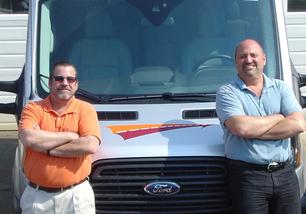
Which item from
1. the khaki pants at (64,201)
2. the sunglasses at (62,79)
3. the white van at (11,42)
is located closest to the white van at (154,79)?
the khaki pants at (64,201)

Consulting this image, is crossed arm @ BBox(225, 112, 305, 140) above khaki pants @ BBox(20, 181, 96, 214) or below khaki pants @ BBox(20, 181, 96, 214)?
above

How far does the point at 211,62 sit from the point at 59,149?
1530mm

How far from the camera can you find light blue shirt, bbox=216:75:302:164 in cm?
442

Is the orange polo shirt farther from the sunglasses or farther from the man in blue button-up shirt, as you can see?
the man in blue button-up shirt

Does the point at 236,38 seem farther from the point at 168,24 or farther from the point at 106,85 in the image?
the point at 106,85

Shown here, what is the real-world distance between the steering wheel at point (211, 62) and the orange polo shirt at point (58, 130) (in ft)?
3.61

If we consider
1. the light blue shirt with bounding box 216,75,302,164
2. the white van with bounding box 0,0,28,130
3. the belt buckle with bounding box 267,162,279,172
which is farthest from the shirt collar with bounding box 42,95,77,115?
the white van with bounding box 0,0,28,130

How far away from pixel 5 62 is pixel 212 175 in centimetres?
705

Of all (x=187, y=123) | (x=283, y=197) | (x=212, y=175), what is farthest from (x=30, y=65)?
(x=283, y=197)

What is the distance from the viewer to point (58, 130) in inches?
174

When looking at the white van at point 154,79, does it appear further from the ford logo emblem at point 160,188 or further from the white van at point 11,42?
the white van at point 11,42

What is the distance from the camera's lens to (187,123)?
187 inches

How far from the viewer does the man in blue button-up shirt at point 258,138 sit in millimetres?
4395

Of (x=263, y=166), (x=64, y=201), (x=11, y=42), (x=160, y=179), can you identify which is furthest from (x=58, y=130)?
(x=11, y=42)
